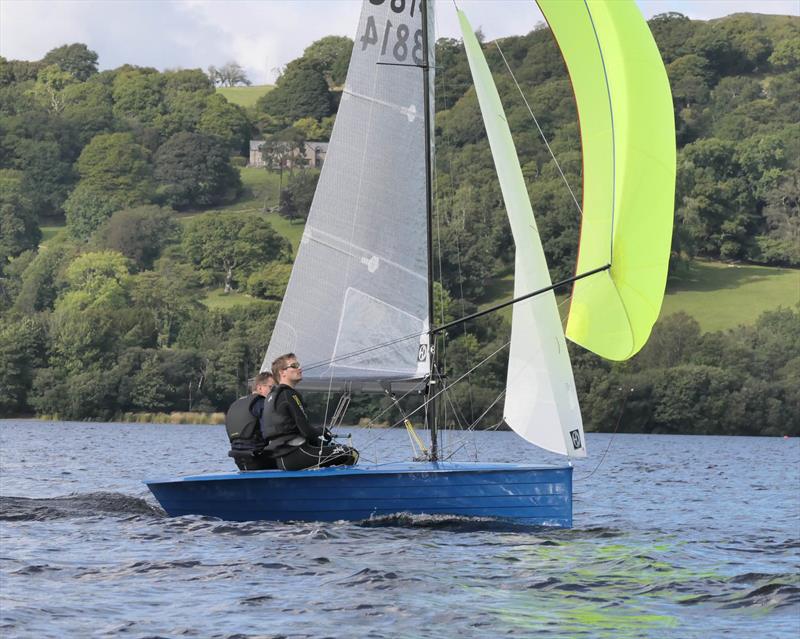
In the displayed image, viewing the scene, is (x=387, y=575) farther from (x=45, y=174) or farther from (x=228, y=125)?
(x=228, y=125)

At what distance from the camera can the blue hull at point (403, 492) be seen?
1580 centimetres

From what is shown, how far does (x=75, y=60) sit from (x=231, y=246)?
9535 cm

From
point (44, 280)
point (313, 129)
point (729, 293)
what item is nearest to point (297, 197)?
point (44, 280)

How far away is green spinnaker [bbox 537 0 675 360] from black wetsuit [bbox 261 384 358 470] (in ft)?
9.98

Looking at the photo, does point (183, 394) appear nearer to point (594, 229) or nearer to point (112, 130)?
point (594, 229)

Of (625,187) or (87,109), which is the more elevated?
(87,109)

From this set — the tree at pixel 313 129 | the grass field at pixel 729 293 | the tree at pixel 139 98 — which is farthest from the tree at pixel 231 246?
the tree at pixel 139 98

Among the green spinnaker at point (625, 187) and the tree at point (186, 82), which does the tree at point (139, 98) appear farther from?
the green spinnaker at point (625, 187)

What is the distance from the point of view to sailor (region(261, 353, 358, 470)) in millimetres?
15953

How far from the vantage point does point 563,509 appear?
16.1 metres

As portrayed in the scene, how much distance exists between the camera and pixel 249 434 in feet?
54.3

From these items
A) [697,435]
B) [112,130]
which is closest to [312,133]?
[112,130]

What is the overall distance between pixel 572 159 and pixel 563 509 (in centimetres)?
9852

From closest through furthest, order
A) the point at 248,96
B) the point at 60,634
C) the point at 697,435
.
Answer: the point at 60,634
the point at 697,435
the point at 248,96
